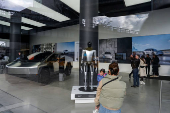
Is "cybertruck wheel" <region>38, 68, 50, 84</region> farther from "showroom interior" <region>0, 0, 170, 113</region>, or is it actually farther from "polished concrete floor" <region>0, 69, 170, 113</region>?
"polished concrete floor" <region>0, 69, 170, 113</region>

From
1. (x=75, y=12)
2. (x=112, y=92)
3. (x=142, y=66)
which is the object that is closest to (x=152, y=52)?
(x=142, y=66)

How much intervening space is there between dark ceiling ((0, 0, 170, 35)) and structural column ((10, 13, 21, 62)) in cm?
17

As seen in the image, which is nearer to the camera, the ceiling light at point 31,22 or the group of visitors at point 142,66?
the ceiling light at point 31,22

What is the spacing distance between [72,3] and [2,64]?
3.62 meters

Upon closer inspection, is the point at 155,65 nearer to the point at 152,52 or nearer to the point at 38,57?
the point at 152,52

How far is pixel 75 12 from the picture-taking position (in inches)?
193

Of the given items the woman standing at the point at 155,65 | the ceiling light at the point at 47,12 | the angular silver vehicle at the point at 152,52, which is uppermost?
the ceiling light at the point at 47,12

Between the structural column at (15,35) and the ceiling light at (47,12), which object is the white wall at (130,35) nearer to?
the ceiling light at (47,12)

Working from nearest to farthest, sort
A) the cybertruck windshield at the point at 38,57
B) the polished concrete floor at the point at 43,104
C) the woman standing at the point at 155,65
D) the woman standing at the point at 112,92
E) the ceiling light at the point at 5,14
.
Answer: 1. the woman standing at the point at 112,92
2. the polished concrete floor at the point at 43,104
3. the ceiling light at the point at 5,14
4. the cybertruck windshield at the point at 38,57
5. the woman standing at the point at 155,65

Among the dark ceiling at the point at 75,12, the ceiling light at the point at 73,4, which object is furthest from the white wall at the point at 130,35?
the ceiling light at the point at 73,4

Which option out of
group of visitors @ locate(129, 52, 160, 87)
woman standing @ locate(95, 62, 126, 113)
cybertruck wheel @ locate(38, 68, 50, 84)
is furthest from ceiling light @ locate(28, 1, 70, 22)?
woman standing @ locate(95, 62, 126, 113)

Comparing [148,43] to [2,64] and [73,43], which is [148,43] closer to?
[73,43]

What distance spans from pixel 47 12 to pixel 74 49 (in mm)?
1857

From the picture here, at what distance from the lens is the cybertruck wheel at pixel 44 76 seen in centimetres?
411
